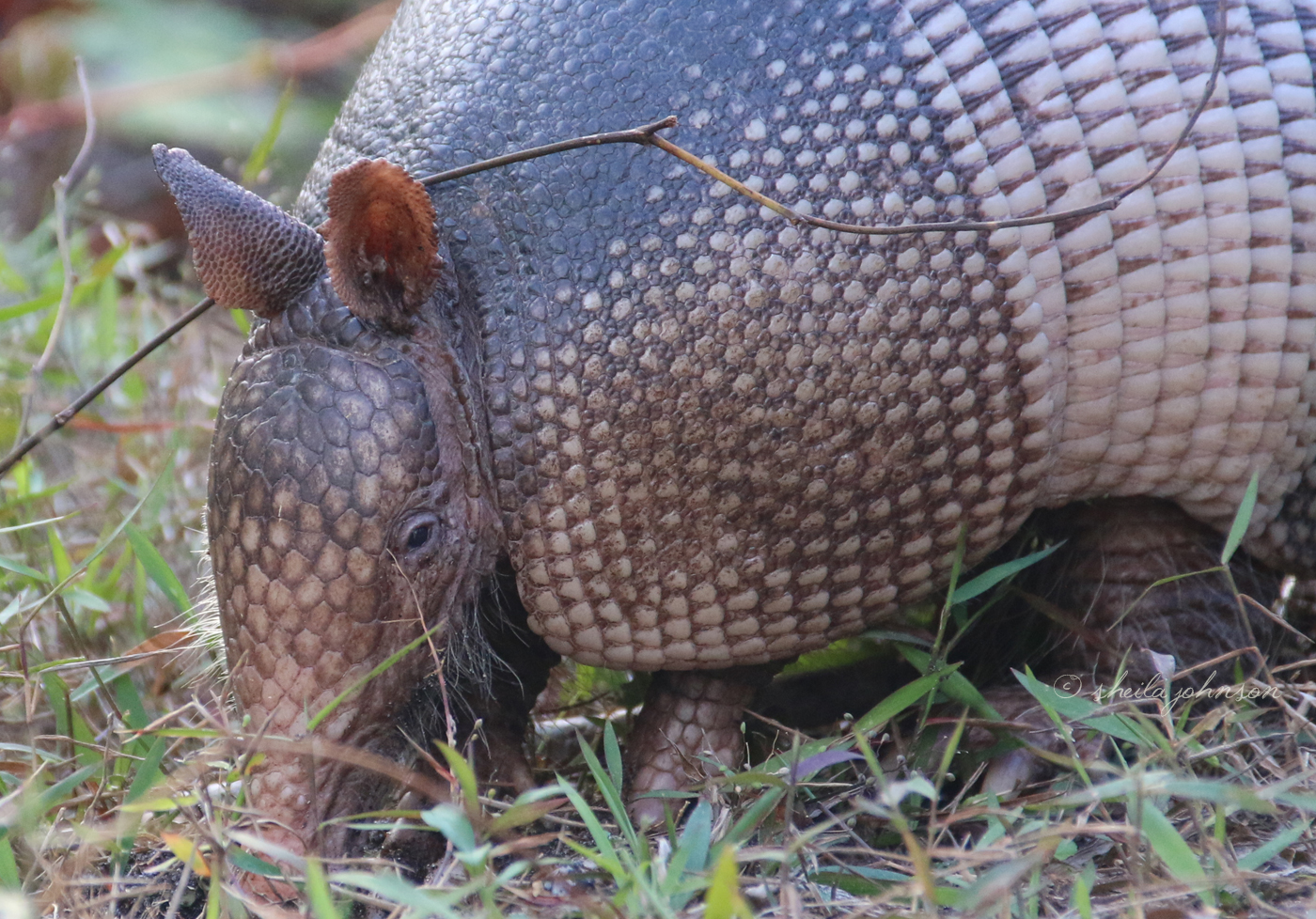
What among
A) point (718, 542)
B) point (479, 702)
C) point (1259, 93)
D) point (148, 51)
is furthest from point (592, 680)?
point (148, 51)

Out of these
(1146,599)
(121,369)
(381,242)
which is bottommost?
(1146,599)

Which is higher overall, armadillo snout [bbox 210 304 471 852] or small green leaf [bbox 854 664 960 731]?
armadillo snout [bbox 210 304 471 852]

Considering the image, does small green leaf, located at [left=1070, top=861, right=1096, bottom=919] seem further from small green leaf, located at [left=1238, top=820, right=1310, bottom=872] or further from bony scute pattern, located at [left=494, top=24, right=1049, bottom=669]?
bony scute pattern, located at [left=494, top=24, right=1049, bottom=669]

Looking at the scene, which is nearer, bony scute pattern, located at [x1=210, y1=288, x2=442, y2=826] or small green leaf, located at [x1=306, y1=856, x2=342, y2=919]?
small green leaf, located at [x1=306, y1=856, x2=342, y2=919]

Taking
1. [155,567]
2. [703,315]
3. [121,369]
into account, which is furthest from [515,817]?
[155,567]

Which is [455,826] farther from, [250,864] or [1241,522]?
[1241,522]

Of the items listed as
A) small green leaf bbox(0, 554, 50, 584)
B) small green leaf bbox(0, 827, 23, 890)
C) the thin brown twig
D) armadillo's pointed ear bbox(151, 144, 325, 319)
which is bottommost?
small green leaf bbox(0, 827, 23, 890)

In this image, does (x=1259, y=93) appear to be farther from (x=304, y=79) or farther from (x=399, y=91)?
(x=304, y=79)
